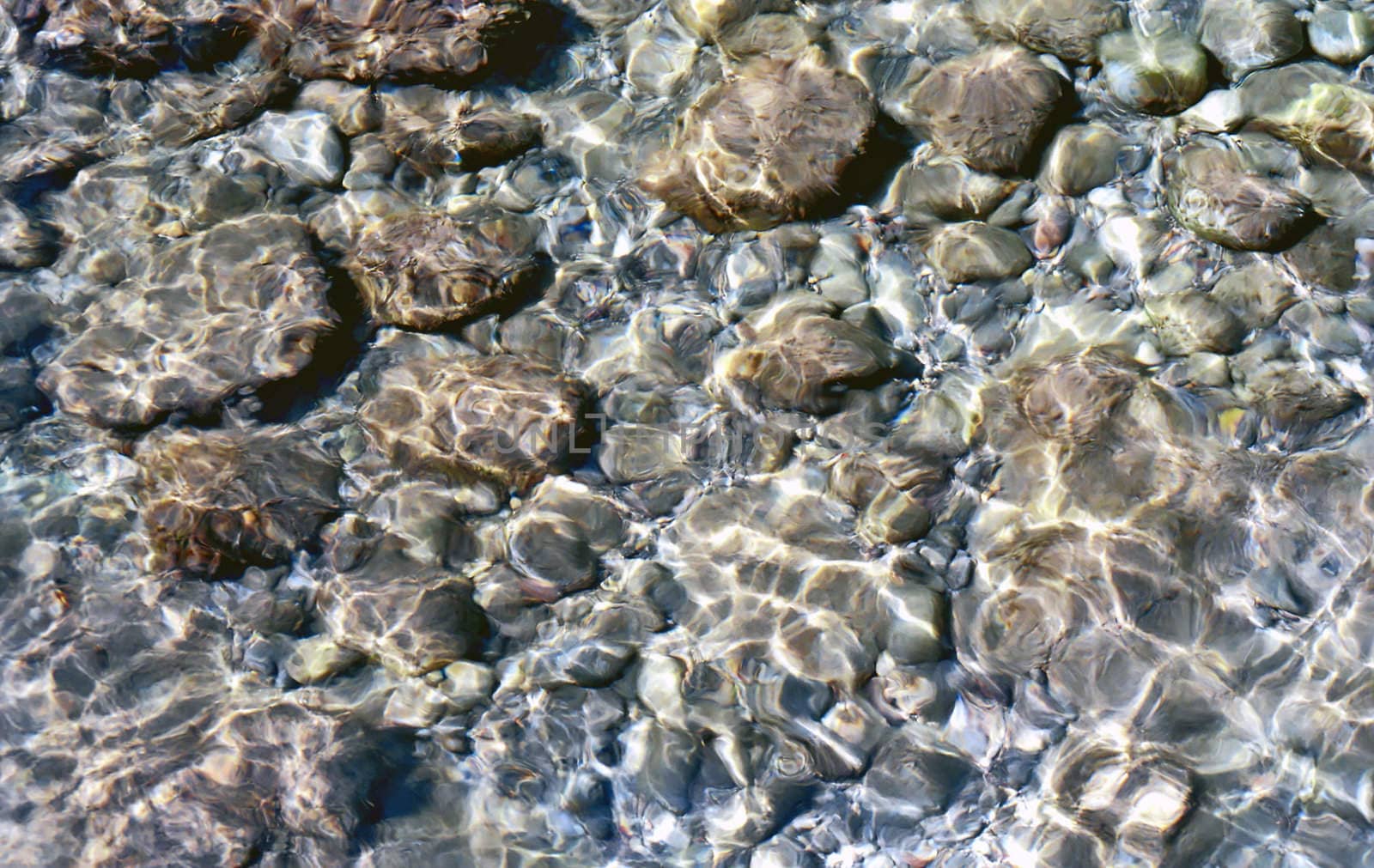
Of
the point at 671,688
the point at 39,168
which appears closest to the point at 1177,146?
the point at 671,688

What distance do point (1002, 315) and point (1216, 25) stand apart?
1.69m

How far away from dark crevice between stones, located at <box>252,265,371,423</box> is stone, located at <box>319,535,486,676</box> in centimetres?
71

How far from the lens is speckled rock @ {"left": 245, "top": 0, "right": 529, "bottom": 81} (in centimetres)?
503

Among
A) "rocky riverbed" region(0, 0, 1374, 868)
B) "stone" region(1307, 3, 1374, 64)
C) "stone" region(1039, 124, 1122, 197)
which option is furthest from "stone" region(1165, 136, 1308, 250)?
"stone" region(1307, 3, 1374, 64)

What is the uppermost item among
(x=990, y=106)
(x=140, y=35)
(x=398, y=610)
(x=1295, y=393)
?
(x=990, y=106)

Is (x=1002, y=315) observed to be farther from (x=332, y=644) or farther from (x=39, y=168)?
(x=39, y=168)

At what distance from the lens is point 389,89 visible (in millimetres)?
5160

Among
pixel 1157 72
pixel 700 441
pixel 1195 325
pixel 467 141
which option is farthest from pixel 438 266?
pixel 1157 72

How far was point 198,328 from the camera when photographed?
458 centimetres

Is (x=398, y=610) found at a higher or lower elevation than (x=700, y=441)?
lower

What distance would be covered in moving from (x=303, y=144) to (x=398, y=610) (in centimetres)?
236

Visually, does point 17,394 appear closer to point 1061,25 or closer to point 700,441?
point 700,441

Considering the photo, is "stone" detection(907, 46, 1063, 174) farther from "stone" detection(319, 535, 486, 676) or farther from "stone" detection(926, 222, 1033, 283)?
"stone" detection(319, 535, 486, 676)

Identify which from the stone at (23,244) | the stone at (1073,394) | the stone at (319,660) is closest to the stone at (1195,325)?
the stone at (1073,394)
